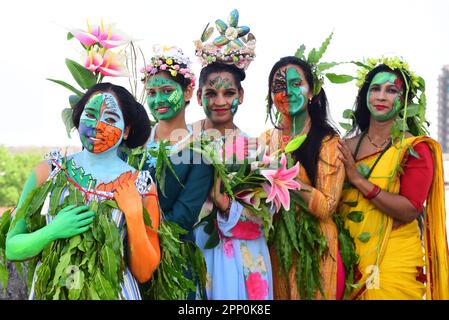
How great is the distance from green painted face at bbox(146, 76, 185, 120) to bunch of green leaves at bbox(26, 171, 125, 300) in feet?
3.38

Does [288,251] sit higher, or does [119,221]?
[119,221]

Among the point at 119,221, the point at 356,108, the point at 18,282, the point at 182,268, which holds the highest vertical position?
the point at 356,108

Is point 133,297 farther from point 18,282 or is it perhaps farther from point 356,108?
point 18,282

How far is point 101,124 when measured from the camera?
12.7 ft

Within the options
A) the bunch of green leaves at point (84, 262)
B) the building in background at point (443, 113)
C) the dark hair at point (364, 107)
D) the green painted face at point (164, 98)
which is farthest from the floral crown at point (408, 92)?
the building in background at point (443, 113)

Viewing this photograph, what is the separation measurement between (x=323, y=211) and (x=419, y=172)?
2.38 feet

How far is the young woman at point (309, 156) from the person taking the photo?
183 inches

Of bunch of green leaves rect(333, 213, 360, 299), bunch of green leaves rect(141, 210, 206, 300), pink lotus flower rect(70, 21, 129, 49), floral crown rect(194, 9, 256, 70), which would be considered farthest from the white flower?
bunch of green leaves rect(141, 210, 206, 300)

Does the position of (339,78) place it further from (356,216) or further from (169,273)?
(169,273)

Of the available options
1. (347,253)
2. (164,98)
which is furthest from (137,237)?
(347,253)

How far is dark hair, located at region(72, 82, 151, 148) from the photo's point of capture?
3.93 m

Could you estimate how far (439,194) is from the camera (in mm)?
4945

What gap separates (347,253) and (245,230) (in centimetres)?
68
